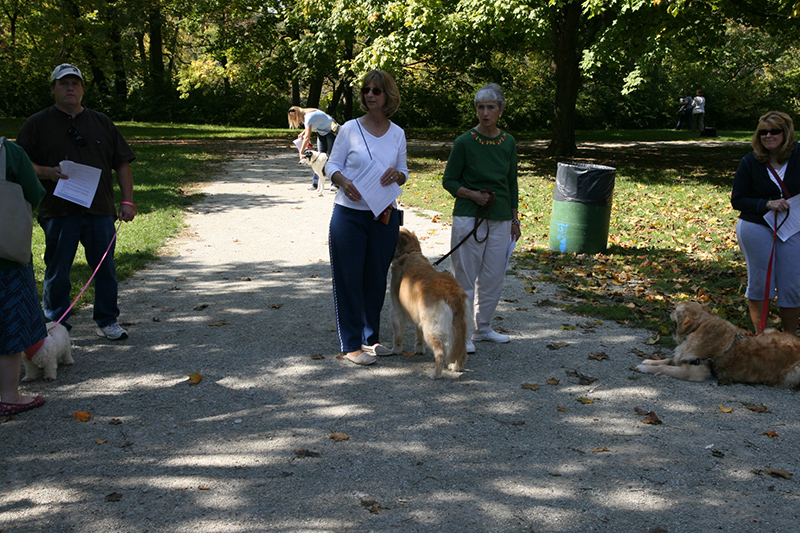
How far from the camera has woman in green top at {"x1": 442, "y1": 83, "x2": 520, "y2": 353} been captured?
5215mm

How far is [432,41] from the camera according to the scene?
17375 mm

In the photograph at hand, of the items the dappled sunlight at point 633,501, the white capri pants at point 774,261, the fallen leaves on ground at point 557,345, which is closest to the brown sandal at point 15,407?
the dappled sunlight at point 633,501

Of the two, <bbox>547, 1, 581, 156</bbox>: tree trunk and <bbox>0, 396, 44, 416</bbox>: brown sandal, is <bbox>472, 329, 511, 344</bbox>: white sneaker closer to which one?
<bbox>0, 396, 44, 416</bbox>: brown sandal

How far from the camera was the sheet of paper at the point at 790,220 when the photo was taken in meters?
5.00

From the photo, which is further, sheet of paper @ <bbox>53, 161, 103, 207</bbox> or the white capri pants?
the white capri pants

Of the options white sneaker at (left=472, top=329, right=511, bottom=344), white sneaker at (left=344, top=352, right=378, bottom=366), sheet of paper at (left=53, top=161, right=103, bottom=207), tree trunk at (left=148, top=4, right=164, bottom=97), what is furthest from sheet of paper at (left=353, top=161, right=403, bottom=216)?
tree trunk at (left=148, top=4, right=164, bottom=97)

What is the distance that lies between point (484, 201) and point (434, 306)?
107 cm

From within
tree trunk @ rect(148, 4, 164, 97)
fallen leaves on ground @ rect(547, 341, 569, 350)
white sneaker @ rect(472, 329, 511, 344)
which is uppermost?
tree trunk @ rect(148, 4, 164, 97)

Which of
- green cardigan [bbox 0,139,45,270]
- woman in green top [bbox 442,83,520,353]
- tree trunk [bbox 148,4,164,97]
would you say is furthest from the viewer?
tree trunk [bbox 148,4,164,97]

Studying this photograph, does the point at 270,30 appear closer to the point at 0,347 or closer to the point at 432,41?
the point at 432,41

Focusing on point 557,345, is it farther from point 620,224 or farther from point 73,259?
point 620,224

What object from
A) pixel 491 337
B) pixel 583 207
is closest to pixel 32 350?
pixel 491 337

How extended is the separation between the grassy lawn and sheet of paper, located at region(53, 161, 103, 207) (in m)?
1.94

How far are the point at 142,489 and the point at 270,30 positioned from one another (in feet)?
86.0
